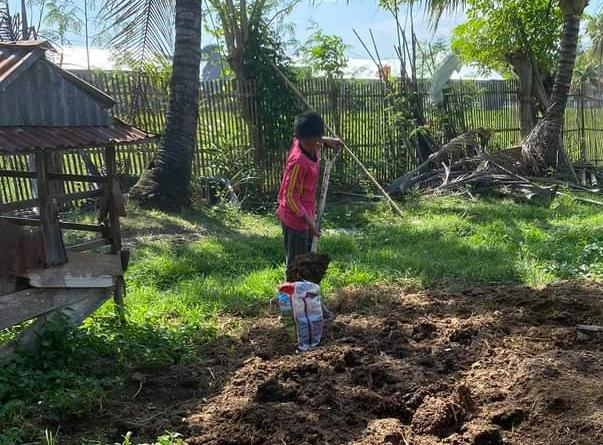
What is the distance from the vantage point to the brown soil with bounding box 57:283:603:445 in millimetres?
3352

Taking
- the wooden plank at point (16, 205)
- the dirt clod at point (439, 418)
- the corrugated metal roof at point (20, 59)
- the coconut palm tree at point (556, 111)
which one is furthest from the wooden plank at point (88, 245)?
the coconut palm tree at point (556, 111)

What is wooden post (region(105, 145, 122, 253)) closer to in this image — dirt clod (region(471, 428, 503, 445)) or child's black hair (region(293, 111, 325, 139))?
child's black hair (region(293, 111, 325, 139))

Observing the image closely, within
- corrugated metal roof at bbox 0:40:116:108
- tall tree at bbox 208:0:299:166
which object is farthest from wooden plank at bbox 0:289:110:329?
tall tree at bbox 208:0:299:166

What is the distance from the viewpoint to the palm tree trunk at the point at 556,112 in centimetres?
1253

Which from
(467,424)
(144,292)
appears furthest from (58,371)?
(467,424)

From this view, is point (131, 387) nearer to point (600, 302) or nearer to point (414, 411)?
point (414, 411)

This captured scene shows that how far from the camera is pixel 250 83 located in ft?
38.7

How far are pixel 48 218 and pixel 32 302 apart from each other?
57 cm

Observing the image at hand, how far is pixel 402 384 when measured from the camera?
388cm

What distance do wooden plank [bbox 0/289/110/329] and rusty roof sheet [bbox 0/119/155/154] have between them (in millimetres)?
1026

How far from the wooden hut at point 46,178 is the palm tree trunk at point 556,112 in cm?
962

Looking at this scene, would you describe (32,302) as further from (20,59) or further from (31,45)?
(31,45)

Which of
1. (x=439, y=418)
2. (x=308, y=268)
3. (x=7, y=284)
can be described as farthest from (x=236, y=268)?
(x=439, y=418)

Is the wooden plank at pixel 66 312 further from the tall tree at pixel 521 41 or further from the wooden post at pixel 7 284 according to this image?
the tall tree at pixel 521 41
